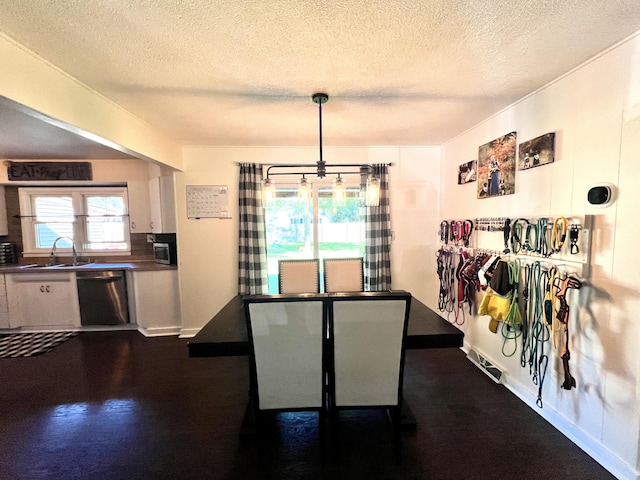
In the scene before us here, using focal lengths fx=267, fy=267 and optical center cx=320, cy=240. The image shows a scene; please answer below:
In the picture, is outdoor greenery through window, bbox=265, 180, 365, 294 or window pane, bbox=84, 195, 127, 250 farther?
window pane, bbox=84, 195, 127, 250

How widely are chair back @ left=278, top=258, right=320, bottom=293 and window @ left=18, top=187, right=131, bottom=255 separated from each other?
2.72 meters

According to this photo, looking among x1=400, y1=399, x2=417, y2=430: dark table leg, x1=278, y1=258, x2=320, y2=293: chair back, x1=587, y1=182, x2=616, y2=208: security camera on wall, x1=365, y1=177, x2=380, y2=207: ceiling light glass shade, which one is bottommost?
x1=400, y1=399, x2=417, y2=430: dark table leg

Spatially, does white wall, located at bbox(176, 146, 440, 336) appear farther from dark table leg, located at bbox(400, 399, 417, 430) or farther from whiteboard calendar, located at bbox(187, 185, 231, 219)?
dark table leg, located at bbox(400, 399, 417, 430)

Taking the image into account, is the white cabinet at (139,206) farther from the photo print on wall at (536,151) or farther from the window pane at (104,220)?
the photo print on wall at (536,151)

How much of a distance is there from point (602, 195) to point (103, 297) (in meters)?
4.89

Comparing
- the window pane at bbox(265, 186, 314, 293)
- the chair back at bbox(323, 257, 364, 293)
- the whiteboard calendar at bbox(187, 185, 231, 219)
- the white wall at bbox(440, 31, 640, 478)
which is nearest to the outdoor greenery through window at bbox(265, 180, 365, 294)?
the window pane at bbox(265, 186, 314, 293)

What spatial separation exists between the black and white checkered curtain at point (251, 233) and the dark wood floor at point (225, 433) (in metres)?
1.02

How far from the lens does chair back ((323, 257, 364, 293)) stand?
2668 millimetres

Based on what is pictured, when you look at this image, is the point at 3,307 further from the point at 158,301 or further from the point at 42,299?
the point at 158,301

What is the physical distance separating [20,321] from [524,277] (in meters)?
5.65

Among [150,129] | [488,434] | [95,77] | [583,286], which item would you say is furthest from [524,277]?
[150,129]

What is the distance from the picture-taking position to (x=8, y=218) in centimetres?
376

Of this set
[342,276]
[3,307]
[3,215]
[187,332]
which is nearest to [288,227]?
[342,276]

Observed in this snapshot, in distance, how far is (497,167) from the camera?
236 centimetres
